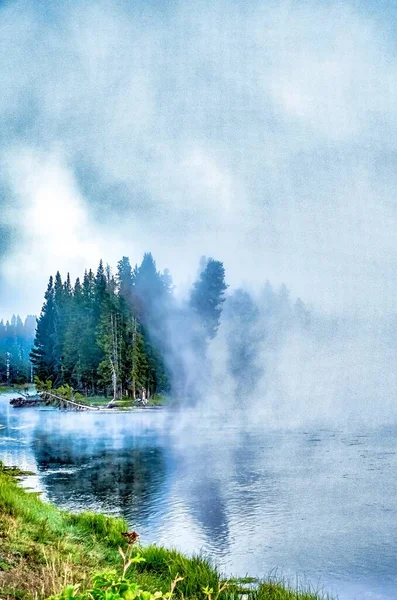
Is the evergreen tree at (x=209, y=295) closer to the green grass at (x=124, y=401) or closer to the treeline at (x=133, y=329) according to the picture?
the treeline at (x=133, y=329)

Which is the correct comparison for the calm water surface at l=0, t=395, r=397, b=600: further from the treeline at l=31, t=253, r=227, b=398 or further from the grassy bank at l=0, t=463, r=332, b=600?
the treeline at l=31, t=253, r=227, b=398

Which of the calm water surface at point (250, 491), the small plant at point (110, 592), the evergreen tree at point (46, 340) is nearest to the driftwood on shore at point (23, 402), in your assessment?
the evergreen tree at point (46, 340)

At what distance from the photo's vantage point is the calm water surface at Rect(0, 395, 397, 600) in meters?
13.9

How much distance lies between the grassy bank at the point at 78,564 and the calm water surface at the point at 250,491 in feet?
9.57

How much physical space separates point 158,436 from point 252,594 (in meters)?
31.3

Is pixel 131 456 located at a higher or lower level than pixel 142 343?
lower

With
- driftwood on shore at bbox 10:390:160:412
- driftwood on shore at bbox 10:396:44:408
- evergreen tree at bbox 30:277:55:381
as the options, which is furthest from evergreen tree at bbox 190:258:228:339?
evergreen tree at bbox 30:277:55:381

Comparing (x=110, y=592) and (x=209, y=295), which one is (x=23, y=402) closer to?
(x=209, y=295)

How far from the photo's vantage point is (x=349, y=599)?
11141 millimetres

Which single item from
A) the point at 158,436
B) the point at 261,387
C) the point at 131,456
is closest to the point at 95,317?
the point at 261,387

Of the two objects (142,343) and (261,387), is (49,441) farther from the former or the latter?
(261,387)

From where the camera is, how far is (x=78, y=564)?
29.4 ft

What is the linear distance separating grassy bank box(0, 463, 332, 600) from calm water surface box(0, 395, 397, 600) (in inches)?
115

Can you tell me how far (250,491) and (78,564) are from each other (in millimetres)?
13136
